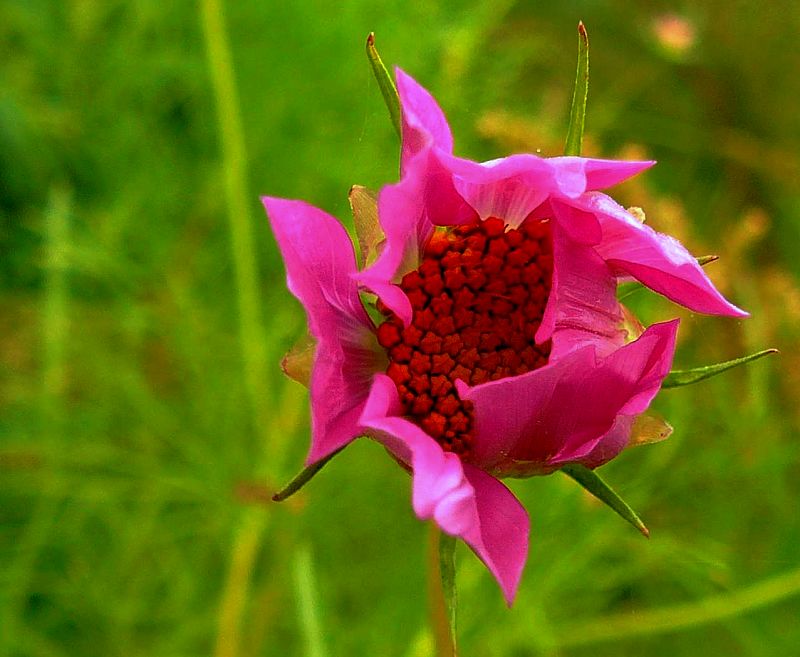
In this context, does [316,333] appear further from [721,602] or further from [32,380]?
[32,380]

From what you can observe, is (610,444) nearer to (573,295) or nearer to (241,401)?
(573,295)

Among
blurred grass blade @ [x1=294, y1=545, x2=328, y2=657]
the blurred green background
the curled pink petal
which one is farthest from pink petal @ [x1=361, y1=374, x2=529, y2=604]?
the blurred green background

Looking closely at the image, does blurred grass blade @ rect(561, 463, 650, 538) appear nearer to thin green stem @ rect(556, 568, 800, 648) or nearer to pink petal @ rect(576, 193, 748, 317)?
pink petal @ rect(576, 193, 748, 317)

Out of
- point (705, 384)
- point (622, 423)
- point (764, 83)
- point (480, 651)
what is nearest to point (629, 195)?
point (705, 384)

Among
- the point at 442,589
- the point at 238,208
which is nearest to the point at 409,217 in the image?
the point at 442,589

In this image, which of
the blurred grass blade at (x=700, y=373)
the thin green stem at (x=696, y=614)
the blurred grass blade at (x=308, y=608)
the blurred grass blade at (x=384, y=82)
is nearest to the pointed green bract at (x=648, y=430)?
the blurred grass blade at (x=700, y=373)

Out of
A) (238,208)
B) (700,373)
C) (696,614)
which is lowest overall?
(696,614)
